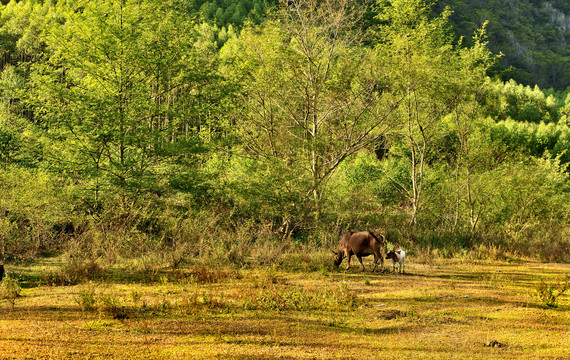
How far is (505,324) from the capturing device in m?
7.14

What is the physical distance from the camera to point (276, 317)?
23.7 feet

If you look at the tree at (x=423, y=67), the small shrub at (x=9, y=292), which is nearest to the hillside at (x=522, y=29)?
the tree at (x=423, y=67)

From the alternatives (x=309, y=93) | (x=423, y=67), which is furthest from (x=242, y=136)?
(x=423, y=67)

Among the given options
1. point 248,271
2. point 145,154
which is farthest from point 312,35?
point 248,271

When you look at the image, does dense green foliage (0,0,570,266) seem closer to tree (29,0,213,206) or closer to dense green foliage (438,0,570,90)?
tree (29,0,213,206)

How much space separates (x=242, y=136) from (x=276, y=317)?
11151 mm

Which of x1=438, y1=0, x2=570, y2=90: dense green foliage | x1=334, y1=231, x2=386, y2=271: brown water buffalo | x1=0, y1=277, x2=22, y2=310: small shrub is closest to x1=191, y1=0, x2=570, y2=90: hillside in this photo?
x1=438, y1=0, x2=570, y2=90: dense green foliage

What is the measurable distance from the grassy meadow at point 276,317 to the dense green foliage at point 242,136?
5.83 ft

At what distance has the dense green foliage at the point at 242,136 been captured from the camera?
12305mm

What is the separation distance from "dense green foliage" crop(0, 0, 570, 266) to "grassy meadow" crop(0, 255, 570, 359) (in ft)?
5.83

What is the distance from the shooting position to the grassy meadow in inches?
219

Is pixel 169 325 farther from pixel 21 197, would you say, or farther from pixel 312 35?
pixel 312 35

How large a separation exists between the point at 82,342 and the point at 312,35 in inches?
532

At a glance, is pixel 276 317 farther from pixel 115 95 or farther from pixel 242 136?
pixel 242 136
